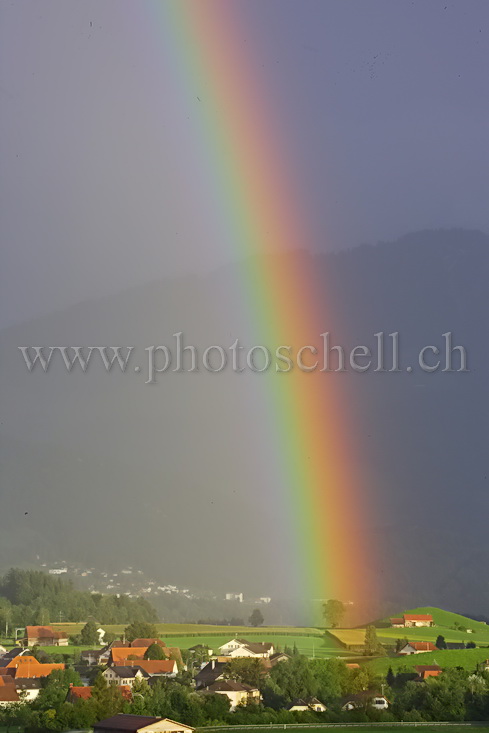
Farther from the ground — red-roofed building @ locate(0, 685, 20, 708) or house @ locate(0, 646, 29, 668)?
house @ locate(0, 646, 29, 668)

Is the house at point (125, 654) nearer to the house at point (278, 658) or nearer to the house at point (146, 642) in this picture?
the house at point (146, 642)

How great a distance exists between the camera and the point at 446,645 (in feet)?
99.4

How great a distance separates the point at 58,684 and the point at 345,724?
5.50m

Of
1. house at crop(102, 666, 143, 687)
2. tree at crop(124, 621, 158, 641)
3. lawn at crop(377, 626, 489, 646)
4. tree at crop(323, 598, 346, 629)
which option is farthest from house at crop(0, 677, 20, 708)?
tree at crop(323, 598, 346, 629)

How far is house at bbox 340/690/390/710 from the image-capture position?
24219mm

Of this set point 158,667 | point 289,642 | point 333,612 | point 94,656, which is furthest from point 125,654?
point 333,612

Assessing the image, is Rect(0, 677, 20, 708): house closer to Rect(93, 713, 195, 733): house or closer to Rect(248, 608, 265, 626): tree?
Rect(93, 713, 195, 733): house

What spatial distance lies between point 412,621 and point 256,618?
4579mm

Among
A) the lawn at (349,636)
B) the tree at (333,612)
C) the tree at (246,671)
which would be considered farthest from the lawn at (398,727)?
the tree at (333,612)

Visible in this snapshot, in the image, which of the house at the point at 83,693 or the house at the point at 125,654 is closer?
the house at the point at 83,693

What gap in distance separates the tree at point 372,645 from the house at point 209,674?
4030 mm

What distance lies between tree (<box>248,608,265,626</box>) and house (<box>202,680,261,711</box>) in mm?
10593

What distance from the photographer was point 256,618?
36.1 metres

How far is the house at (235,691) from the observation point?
23703mm
